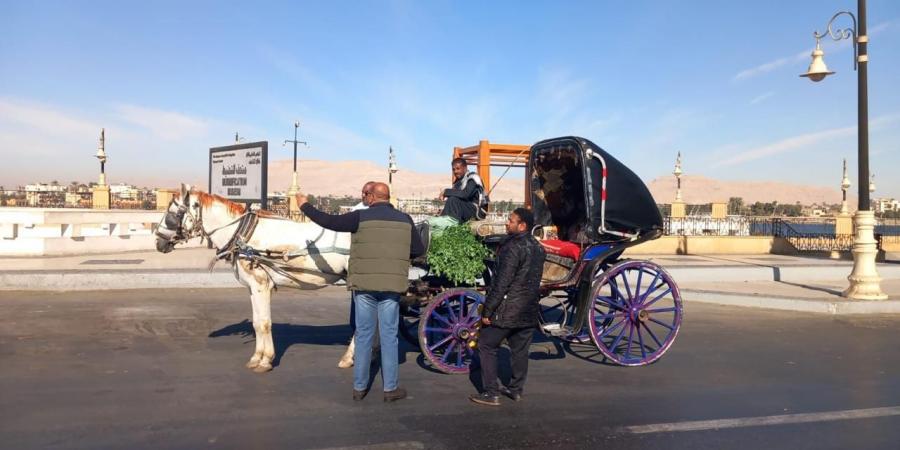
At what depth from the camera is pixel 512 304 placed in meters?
6.05

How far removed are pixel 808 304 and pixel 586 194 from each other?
757 centimetres

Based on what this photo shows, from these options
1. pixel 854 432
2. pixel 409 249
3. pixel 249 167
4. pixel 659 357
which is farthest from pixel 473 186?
pixel 249 167

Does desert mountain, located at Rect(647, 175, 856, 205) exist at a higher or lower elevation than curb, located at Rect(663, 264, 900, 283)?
higher

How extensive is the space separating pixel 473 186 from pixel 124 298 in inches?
309

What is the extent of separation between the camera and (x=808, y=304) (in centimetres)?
1287

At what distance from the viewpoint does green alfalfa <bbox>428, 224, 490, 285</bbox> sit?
7234 millimetres

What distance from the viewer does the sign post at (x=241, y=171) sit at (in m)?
18.1

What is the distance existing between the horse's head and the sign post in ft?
33.8

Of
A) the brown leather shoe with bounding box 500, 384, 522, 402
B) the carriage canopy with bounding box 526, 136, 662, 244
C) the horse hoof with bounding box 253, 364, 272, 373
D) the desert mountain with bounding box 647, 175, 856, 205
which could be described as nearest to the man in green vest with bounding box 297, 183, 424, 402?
the brown leather shoe with bounding box 500, 384, 522, 402

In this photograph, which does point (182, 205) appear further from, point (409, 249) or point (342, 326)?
point (342, 326)

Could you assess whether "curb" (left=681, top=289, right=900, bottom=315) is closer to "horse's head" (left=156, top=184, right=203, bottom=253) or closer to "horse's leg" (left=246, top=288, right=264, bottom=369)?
"horse's leg" (left=246, top=288, right=264, bottom=369)

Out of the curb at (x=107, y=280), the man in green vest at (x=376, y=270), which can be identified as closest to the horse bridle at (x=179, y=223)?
the man in green vest at (x=376, y=270)

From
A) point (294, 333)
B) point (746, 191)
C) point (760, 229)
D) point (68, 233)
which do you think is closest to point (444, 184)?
point (746, 191)

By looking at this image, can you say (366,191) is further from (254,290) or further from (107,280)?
(107,280)
